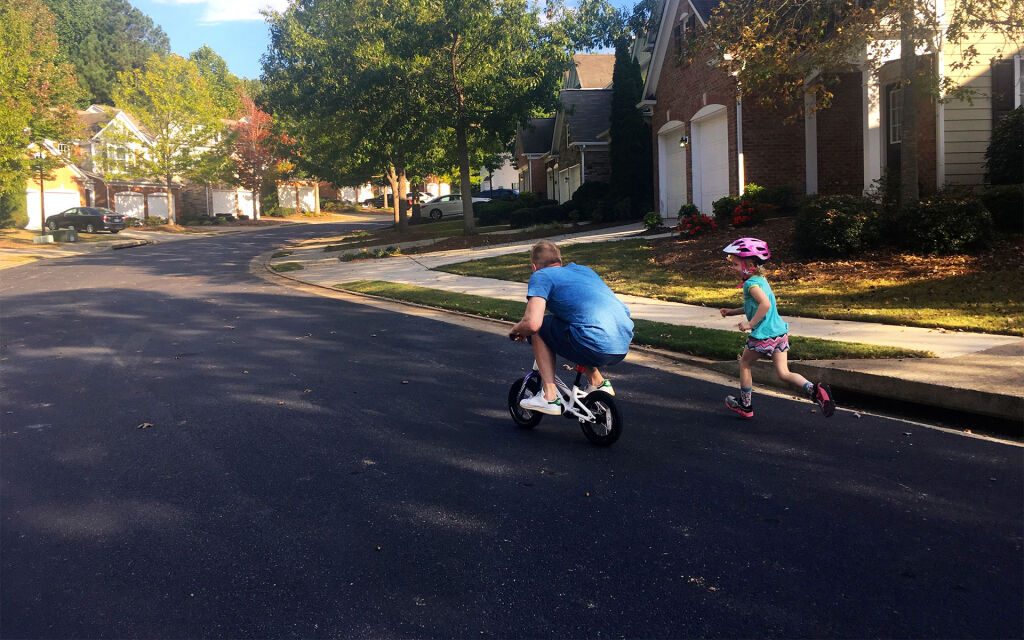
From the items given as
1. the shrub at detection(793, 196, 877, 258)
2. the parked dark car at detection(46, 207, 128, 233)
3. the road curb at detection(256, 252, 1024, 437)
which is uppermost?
the parked dark car at detection(46, 207, 128, 233)

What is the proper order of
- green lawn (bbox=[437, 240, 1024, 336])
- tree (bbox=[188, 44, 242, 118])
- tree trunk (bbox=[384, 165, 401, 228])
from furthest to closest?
1. tree (bbox=[188, 44, 242, 118])
2. tree trunk (bbox=[384, 165, 401, 228])
3. green lawn (bbox=[437, 240, 1024, 336])

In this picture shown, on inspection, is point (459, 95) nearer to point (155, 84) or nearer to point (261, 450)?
point (261, 450)

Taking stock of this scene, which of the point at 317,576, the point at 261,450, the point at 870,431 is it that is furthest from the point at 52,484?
the point at 870,431

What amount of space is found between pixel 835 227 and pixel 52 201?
50.4 m

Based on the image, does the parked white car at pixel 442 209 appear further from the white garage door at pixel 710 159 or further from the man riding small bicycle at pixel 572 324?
the man riding small bicycle at pixel 572 324

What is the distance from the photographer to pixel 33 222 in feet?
159

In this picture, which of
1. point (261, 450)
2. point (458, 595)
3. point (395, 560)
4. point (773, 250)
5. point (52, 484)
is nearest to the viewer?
point (458, 595)

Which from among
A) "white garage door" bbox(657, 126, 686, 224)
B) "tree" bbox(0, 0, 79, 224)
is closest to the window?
"white garage door" bbox(657, 126, 686, 224)

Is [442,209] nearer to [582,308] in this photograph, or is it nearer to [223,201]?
[223,201]

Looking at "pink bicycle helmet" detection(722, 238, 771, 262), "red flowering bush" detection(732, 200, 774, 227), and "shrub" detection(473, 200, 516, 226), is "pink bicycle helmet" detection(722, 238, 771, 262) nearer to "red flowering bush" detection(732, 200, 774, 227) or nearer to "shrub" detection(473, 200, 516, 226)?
"red flowering bush" detection(732, 200, 774, 227)

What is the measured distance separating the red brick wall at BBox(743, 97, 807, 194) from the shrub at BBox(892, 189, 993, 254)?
287 inches

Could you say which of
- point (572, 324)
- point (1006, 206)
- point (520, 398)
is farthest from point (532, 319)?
point (1006, 206)

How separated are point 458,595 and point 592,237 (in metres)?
20.5

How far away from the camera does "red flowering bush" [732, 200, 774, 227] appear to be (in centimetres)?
1817
